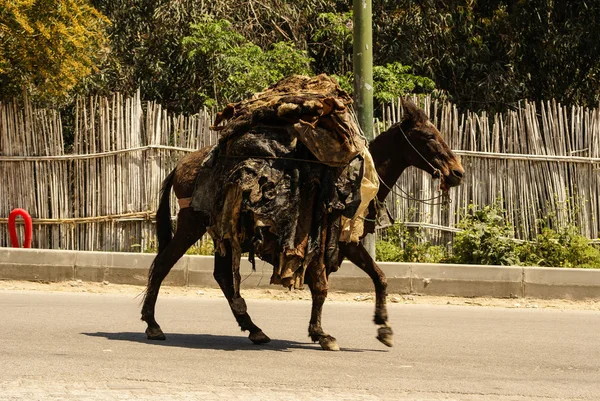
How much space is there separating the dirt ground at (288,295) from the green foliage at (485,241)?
3.42 feet

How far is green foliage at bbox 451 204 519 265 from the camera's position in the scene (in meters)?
14.2

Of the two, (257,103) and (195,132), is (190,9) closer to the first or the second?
(195,132)

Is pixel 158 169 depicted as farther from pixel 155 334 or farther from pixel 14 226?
pixel 155 334

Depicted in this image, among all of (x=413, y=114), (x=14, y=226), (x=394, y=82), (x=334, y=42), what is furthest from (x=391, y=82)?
(x=413, y=114)

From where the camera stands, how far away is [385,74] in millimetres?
19125

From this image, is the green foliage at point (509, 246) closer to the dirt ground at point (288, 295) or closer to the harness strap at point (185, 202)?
the dirt ground at point (288, 295)

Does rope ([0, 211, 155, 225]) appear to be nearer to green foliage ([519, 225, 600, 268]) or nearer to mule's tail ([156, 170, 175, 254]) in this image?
mule's tail ([156, 170, 175, 254])

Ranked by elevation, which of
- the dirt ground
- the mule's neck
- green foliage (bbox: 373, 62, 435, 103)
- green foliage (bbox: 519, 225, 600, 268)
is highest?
green foliage (bbox: 373, 62, 435, 103)

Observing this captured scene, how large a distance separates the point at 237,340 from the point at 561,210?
7.13 meters

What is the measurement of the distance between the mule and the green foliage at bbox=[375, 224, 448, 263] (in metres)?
4.59

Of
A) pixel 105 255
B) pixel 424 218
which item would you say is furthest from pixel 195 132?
pixel 424 218

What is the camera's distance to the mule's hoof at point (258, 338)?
9422 mm

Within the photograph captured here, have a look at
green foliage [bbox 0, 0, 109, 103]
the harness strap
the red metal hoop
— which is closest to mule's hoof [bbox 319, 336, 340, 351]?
the harness strap

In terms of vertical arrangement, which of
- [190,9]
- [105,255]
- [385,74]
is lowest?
[105,255]
